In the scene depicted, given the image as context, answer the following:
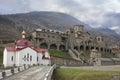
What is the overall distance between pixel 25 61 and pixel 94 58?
50.4 metres

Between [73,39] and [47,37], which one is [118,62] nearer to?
[73,39]

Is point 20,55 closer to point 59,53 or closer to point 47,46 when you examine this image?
point 59,53

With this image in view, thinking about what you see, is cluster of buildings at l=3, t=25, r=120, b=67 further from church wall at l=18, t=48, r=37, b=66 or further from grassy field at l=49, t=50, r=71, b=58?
grassy field at l=49, t=50, r=71, b=58

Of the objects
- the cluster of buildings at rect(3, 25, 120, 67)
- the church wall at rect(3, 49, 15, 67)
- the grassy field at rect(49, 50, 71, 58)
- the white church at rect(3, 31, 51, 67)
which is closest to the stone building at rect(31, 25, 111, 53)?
the cluster of buildings at rect(3, 25, 120, 67)

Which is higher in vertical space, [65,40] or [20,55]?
[65,40]

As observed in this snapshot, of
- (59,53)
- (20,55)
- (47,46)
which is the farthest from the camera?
(47,46)

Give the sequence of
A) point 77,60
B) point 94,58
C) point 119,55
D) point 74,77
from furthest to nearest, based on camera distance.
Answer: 1. point 119,55
2. point 94,58
3. point 77,60
4. point 74,77

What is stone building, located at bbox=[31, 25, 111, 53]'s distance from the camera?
154 m

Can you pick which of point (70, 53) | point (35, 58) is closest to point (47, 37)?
point (70, 53)

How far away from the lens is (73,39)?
172375mm

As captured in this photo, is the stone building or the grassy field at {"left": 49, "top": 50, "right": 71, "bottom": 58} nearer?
the grassy field at {"left": 49, "top": 50, "right": 71, "bottom": 58}

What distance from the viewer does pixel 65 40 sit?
550 ft

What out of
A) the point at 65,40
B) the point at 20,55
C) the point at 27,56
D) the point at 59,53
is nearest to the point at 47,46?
the point at 59,53

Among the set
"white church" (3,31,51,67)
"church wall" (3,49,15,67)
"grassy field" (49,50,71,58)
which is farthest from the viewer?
"grassy field" (49,50,71,58)
